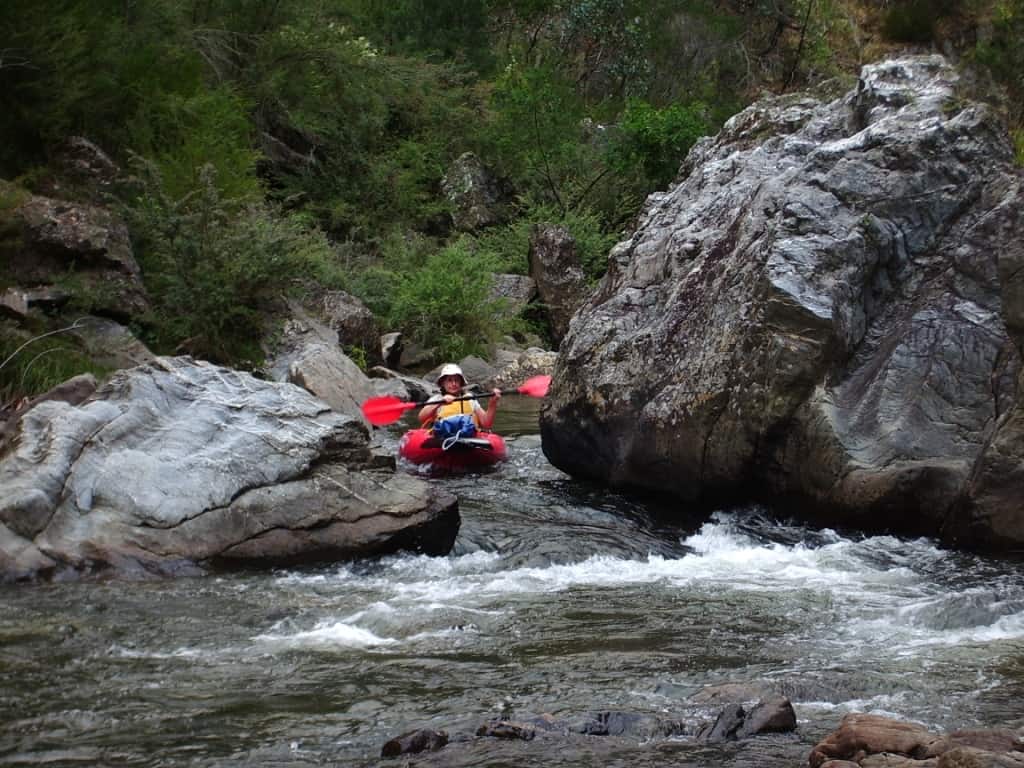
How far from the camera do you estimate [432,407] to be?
10.5 meters

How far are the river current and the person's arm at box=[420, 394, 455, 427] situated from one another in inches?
105

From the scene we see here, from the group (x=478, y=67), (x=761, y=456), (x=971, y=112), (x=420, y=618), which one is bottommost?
(x=420, y=618)

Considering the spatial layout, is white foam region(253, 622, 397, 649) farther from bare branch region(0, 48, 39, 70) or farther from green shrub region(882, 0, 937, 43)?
green shrub region(882, 0, 937, 43)

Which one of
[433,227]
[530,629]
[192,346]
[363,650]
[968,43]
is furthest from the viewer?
[968,43]

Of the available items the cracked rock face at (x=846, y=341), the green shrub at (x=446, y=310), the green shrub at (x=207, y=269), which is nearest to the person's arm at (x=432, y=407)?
the cracked rock face at (x=846, y=341)

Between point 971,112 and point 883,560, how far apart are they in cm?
301

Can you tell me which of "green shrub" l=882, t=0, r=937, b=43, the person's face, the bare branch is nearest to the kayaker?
the person's face

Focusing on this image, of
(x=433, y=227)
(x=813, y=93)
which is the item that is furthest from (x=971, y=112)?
(x=433, y=227)

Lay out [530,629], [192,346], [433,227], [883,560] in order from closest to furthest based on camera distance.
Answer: [530,629]
[883,560]
[192,346]
[433,227]

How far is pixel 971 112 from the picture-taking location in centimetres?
757

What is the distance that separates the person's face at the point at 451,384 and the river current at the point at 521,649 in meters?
2.87

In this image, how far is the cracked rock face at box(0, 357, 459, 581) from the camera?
19.7ft

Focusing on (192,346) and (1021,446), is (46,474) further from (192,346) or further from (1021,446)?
(192,346)

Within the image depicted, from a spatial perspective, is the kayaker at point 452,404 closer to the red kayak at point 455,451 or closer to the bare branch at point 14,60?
the red kayak at point 455,451
